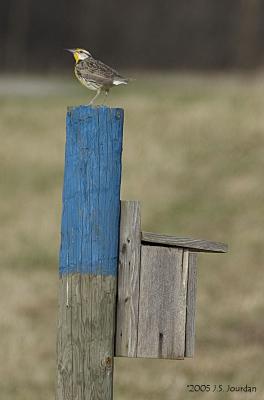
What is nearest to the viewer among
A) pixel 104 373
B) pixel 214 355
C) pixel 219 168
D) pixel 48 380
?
pixel 104 373

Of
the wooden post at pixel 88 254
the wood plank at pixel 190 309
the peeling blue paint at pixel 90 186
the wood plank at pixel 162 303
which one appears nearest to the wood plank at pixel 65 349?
the wooden post at pixel 88 254

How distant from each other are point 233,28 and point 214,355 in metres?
20.9

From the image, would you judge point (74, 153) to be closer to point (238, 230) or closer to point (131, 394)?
point (131, 394)

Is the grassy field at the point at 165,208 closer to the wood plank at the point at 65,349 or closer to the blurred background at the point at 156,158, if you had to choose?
the blurred background at the point at 156,158

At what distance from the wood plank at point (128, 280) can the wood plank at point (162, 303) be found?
4 cm

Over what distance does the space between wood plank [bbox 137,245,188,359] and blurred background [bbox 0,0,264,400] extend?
298cm

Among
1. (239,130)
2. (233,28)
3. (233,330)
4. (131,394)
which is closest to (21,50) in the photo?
(233,28)

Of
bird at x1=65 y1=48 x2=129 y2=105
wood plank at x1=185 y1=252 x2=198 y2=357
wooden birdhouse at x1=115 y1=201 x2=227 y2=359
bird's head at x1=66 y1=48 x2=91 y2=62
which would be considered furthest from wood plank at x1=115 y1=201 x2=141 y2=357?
bird's head at x1=66 y1=48 x2=91 y2=62

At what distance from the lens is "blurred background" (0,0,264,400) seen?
31.1 feet

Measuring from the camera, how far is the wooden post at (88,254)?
4707 mm

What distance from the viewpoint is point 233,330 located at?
1050 centimetres

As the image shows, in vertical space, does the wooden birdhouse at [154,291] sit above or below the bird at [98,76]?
below

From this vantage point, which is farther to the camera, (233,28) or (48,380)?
(233,28)

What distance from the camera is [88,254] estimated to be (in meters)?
4.72
